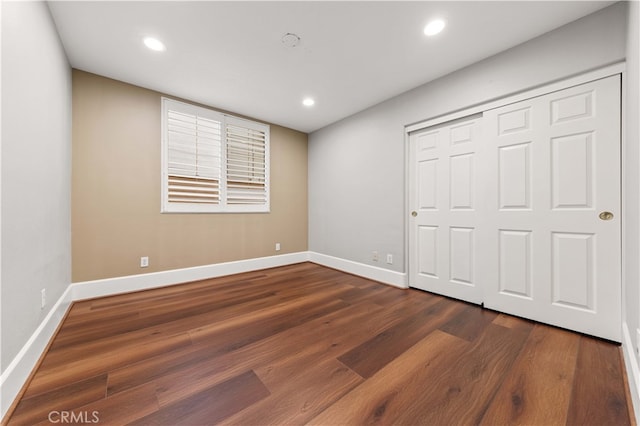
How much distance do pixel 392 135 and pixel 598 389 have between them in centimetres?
282

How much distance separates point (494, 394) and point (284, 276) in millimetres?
2747

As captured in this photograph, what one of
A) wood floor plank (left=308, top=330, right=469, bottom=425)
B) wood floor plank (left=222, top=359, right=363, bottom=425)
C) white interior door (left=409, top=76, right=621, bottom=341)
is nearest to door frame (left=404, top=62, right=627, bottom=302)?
white interior door (left=409, top=76, right=621, bottom=341)

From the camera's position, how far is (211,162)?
11.5 feet

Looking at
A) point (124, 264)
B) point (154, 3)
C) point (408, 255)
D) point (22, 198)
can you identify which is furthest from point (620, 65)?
point (124, 264)

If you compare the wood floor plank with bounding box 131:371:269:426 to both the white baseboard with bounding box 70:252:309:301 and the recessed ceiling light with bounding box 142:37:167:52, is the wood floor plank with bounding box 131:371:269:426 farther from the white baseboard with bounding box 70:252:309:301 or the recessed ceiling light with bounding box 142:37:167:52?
the recessed ceiling light with bounding box 142:37:167:52

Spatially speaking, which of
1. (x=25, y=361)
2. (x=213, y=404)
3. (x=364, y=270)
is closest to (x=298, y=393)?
(x=213, y=404)

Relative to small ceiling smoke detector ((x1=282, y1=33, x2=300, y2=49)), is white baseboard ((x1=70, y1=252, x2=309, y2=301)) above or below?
below

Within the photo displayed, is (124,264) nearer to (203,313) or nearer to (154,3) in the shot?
(203,313)

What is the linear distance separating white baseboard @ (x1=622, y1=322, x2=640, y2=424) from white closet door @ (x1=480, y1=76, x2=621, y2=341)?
1.03ft

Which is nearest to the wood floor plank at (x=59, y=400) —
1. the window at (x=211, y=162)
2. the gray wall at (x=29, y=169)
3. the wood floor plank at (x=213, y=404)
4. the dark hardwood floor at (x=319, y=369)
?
the dark hardwood floor at (x=319, y=369)

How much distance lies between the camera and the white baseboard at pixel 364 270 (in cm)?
310

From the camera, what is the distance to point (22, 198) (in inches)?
54.1

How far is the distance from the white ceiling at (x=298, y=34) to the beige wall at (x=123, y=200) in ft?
0.96

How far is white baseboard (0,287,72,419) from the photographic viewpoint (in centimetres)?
113
